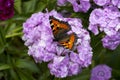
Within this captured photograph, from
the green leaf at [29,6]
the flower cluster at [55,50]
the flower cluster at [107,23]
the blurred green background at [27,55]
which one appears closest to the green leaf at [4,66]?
the blurred green background at [27,55]

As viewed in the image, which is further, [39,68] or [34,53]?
[39,68]

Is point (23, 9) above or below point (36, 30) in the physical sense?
below

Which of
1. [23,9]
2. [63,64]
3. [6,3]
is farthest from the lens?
[23,9]

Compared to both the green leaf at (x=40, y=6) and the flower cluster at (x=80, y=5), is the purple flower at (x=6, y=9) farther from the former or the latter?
the flower cluster at (x=80, y=5)

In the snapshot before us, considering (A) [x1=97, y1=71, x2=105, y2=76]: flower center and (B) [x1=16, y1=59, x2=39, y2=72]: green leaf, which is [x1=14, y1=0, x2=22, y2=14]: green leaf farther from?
(A) [x1=97, y1=71, x2=105, y2=76]: flower center

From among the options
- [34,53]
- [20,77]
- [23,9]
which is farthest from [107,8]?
→ [23,9]


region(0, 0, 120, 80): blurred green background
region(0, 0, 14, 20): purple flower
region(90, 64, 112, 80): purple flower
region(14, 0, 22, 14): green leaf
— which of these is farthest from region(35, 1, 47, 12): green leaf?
region(90, 64, 112, 80): purple flower

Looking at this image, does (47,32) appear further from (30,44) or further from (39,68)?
(39,68)

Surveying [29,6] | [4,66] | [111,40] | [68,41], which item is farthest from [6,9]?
[111,40]
